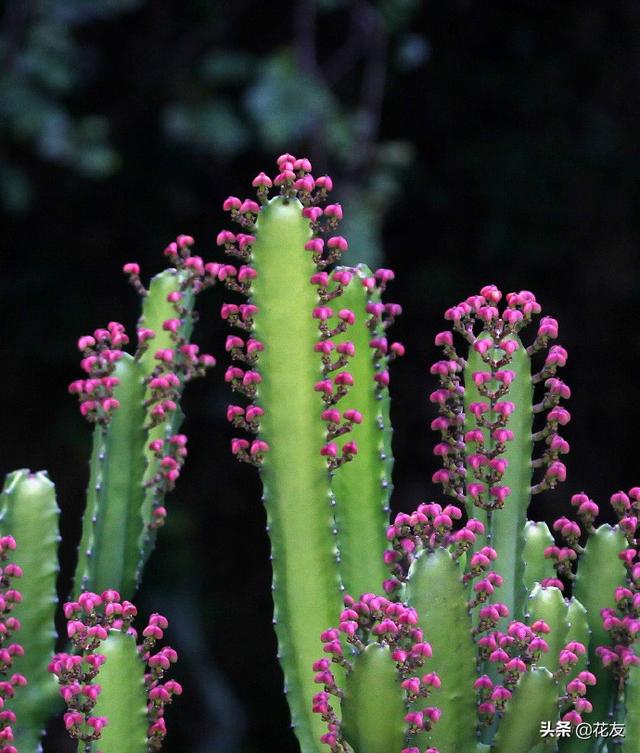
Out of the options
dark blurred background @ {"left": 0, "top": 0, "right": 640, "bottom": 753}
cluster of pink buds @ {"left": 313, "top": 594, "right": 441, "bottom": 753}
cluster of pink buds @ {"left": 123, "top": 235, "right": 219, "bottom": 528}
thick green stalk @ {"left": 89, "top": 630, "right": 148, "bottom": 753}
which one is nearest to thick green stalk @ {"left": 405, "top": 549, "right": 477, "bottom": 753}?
cluster of pink buds @ {"left": 313, "top": 594, "right": 441, "bottom": 753}

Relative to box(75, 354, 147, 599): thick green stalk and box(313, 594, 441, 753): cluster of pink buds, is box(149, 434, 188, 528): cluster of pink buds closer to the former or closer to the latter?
box(75, 354, 147, 599): thick green stalk

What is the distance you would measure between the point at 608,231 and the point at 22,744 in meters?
3.26

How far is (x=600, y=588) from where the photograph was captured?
3.61ft

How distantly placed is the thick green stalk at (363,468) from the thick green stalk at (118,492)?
20cm

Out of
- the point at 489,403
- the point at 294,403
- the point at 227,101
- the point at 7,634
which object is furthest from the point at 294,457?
the point at 227,101

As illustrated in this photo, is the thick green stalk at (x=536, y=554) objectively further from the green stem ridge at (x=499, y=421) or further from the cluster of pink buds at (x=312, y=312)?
the cluster of pink buds at (x=312, y=312)

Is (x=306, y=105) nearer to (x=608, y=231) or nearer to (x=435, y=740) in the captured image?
(x=608, y=231)

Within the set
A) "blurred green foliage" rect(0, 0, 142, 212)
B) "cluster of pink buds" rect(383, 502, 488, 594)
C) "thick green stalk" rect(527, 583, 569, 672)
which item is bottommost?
"thick green stalk" rect(527, 583, 569, 672)

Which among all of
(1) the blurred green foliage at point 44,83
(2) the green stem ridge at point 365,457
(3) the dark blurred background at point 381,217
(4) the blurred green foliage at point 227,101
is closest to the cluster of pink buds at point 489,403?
(2) the green stem ridge at point 365,457

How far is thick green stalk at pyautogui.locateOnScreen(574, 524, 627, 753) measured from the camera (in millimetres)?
1073

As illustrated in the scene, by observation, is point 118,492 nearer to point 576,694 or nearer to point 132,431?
point 132,431

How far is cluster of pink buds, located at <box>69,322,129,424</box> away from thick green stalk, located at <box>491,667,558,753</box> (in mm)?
447

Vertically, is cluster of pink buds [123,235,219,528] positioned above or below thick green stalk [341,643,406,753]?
above

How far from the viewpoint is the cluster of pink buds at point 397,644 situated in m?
0.93
